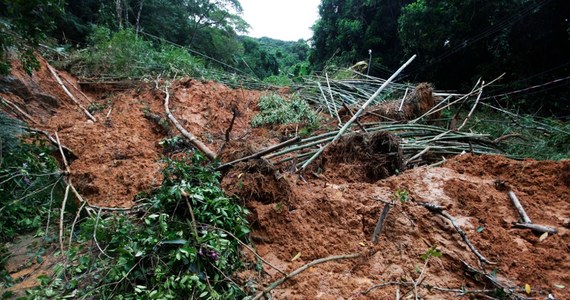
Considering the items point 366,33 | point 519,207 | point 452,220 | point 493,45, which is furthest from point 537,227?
point 366,33

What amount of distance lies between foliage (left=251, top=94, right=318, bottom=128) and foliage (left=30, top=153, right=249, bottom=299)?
3.27 metres

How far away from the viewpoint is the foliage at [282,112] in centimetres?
547

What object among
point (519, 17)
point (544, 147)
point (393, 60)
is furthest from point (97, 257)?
point (393, 60)

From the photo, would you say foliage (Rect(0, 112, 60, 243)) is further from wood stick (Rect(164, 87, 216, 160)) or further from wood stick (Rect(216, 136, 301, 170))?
wood stick (Rect(216, 136, 301, 170))

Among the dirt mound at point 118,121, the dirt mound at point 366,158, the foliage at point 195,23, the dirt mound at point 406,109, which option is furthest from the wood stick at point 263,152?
the foliage at point 195,23

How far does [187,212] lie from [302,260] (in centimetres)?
81

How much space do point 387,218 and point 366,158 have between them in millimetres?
1050

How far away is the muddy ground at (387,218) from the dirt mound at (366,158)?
22mm

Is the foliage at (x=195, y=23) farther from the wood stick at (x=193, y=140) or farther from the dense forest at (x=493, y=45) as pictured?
the wood stick at (x=193, y=140)

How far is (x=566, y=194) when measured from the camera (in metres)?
2.21

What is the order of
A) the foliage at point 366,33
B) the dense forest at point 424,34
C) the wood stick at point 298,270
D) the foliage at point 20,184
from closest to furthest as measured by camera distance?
the wood stick at point 298,270, the foliage at point 20,184, the dense forest at point 424,34, the foliage at point 366,33

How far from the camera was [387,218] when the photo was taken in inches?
81.0

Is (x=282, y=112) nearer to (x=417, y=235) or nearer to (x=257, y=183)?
(x=257, y=183)

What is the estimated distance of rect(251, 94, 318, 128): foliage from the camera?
547 centimetres
